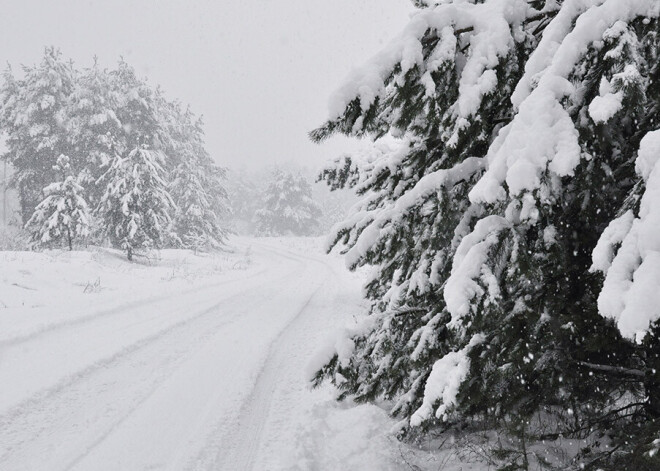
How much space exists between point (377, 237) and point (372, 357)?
36.5 inches

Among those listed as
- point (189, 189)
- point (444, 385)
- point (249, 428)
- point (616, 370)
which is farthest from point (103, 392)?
point (189, 189)

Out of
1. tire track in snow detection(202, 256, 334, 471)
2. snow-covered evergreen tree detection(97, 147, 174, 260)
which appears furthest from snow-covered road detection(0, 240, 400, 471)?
snow-covered evergreen tree detection(97, 147, 174, 260)

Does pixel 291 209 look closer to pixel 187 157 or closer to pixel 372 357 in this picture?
pixel 187 157

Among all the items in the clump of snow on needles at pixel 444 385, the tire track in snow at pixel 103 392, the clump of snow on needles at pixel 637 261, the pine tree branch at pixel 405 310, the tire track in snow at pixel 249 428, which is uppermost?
the clump of snow on needles at pixel 637 261

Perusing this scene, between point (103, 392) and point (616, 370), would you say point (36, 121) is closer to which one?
point (103, 392)

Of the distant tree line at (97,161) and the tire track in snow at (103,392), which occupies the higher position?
the distant tree line at (97,161)

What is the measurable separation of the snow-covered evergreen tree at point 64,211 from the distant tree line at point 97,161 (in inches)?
1.6

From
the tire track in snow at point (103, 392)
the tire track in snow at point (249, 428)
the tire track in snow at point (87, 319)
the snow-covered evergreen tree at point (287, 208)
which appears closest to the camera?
the tire track in snow at point (249, 428)

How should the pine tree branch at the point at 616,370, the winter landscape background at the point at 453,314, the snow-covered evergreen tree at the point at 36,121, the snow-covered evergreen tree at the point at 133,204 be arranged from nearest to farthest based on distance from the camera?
the winter landscape background at the point at 453,314
the pine tree branch at the point at 616,370
the snow-covered evergreen tree at the point at 133,204
the snow-covered evergreen tree at the point at 36,121

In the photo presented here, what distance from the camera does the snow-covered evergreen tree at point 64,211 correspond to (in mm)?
17062

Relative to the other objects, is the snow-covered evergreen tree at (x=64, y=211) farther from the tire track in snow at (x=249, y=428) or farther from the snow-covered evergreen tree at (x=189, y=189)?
the tire track in snow at (x=249, y=428)

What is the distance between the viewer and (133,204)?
1895cm

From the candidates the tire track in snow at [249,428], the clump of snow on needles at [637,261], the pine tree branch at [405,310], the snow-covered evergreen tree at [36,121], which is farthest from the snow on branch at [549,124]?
the snow-covered evergreen tree at [36,121]

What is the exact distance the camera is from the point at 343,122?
2.38m
